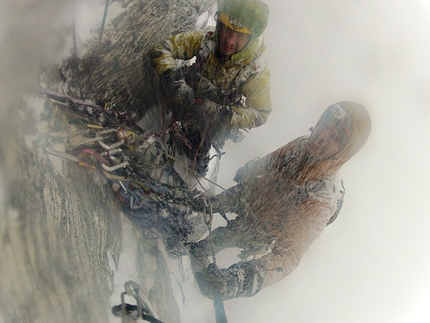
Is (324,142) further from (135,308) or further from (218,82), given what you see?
(135,308)

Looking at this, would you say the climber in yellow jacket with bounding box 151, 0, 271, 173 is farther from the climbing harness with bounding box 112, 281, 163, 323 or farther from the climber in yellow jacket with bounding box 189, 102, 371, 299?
the climbing harness with bounding box 112, 281, 163, 323

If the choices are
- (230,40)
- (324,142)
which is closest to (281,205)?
(324,142)

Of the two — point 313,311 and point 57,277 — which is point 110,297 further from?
point 313,311

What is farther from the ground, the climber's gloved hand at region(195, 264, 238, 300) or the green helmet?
the green helmet

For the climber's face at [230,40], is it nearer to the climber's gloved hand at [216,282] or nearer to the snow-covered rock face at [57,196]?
the snow-covered rock face at [57,196]

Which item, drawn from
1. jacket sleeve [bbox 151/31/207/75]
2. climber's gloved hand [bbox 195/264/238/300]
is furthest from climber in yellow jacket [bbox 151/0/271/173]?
climber's gloved hand [bbox 195/264/238/300]

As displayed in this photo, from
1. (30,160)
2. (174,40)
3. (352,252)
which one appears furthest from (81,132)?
(352,252)

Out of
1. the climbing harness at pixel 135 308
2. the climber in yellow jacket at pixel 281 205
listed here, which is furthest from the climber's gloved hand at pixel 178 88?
the climbing harness at pixel 135 308
